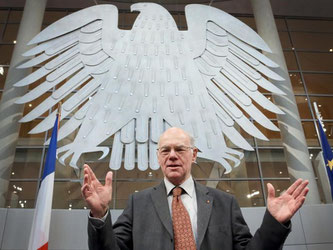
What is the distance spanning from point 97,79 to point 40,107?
0.94m

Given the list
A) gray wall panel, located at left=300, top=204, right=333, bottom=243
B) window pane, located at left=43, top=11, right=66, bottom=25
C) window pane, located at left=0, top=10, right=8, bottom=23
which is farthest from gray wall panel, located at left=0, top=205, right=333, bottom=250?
window pane, located at left=0, top=10, right=8, bottom=23

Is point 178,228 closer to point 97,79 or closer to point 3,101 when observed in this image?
point 97,79

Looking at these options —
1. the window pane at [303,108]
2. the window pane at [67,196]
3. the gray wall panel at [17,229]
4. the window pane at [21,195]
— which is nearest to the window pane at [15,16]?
the window pane at [21,195]

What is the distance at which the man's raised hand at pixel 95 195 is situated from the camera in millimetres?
1334

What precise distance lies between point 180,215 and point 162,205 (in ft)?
0.39

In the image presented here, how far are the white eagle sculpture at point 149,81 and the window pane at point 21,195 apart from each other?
8.65ft

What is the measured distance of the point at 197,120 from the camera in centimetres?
455

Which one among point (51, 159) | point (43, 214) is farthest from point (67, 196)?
point (43, 214)

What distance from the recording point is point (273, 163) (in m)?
7.33

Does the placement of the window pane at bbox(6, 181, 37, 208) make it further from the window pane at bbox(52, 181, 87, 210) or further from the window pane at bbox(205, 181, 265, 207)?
the window pane at bbox(205, 181, 265, 207)

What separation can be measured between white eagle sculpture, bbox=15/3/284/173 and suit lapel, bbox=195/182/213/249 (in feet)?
7.86

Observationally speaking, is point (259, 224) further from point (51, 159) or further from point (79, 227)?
point (51, 159)

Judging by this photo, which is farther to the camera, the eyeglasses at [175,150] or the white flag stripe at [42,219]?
the white flag stripe at [42,219]

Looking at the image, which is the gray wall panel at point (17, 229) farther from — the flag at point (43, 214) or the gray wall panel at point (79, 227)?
the flag at point (43, 214)
